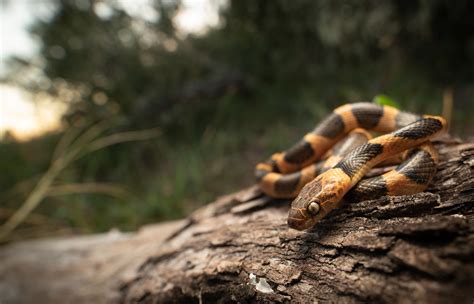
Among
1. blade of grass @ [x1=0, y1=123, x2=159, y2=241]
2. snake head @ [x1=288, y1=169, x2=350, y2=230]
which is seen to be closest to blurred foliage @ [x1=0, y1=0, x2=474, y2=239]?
blade of grass @ [x1=0, y1=123, x2=159, y2=241]

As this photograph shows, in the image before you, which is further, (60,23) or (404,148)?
(60,23)

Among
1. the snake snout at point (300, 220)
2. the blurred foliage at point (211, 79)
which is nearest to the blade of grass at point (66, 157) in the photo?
the blurred foliage at point (211, 79)

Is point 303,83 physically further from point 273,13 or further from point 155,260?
point 155,260

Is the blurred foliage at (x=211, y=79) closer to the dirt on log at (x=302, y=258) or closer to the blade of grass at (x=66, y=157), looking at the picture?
the blade of grass at (x=66, y=157)

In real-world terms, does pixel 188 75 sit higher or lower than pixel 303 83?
higher

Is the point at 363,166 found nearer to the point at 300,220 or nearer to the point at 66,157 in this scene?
the point at 300,220

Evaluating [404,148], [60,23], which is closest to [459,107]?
[404,148]
